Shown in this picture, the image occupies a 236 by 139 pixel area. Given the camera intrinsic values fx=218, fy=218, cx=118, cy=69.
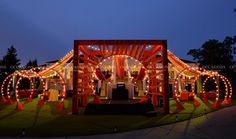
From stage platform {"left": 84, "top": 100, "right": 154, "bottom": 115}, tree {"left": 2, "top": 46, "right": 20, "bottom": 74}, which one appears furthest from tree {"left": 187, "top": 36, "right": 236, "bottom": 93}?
tree {"left": 2, "top": 46, "right": 20, "bottom": 74}

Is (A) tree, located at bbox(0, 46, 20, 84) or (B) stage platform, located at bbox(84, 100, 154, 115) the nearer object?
(B) stage platform, located at bbox(84, 100, 154, 115)

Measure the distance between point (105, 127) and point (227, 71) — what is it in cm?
2340

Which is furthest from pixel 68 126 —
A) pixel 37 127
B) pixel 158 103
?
pixel 158 103

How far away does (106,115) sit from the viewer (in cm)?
1140

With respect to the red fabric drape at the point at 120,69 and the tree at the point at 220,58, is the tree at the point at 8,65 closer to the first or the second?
the red fabric drape at the point at 120,69

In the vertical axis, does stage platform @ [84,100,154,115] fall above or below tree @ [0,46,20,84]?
below

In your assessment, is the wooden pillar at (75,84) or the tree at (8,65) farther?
the tree at (8,65)

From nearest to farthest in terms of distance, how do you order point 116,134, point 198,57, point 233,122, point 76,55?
point 116,134
point 233,122
point 76,55
point 198,57

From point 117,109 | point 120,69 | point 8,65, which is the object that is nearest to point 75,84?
point 117,109

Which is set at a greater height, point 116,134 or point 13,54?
point 13,54

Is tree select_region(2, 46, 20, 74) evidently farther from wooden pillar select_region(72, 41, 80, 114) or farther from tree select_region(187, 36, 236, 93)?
tree select_region(187, 36, 236, 93)

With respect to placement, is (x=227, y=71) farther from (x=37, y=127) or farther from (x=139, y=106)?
(x=37, y=127)

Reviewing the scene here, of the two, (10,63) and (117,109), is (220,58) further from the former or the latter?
(10,63)

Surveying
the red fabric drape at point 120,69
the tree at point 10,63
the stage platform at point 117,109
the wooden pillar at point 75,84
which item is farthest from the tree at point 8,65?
the stage platform at point 117,109
